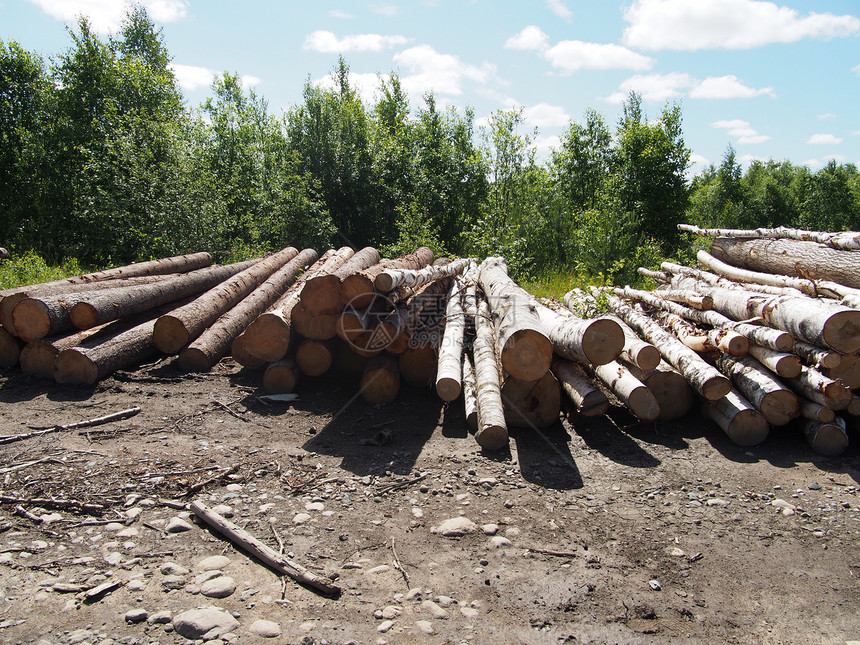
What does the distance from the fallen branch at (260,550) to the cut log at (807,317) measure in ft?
16.0

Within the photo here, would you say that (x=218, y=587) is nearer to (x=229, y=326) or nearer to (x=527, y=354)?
(x=527, y=354)

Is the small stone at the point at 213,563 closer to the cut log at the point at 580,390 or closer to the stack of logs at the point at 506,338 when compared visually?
the stack of logs at the point at 506,338

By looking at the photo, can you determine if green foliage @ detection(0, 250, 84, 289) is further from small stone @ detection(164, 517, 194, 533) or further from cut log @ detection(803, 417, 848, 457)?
cut log @ detection(803, 417, 848, 457)

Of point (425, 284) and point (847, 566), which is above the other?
point (425, 284)

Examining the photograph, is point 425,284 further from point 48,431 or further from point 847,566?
point 847,566

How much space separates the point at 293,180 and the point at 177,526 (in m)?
13.5

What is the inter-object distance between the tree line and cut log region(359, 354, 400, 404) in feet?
28.0

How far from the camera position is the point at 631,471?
4797 millimetres

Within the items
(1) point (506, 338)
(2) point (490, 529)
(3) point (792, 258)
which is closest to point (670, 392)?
(1) point (506, 338)

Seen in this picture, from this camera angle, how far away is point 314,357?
6.54m

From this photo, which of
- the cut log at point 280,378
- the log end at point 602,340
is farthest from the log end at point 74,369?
the log end at point 602,340

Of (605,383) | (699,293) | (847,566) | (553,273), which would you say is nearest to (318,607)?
(847,566)

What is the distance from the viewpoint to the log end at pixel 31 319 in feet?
21.3

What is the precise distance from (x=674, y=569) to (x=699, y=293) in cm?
451
